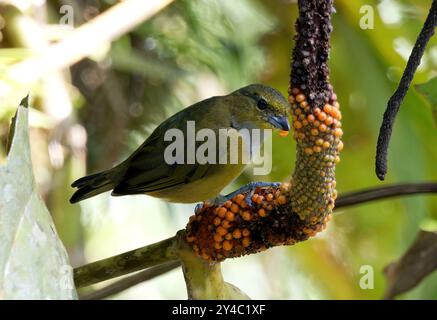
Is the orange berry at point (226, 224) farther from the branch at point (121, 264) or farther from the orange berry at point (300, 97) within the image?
the orange berry at point (300, 97)

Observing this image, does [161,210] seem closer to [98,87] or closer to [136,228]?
[136,228]

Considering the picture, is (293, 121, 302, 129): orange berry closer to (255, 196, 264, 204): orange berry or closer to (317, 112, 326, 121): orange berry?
(317, 112, 326, 121): orange berry

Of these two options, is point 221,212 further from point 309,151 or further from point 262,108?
point 262,108

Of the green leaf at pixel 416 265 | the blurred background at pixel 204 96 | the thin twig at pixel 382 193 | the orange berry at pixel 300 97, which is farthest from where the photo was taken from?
the blurred background at pixel 204 96

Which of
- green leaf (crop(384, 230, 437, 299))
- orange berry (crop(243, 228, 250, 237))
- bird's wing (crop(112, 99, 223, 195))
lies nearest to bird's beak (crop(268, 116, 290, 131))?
bird's wing (crop(112, 99, 223, 195))

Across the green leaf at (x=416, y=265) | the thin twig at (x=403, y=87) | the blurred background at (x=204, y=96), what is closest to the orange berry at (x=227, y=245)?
the thin twig at (x=403, y=87)
